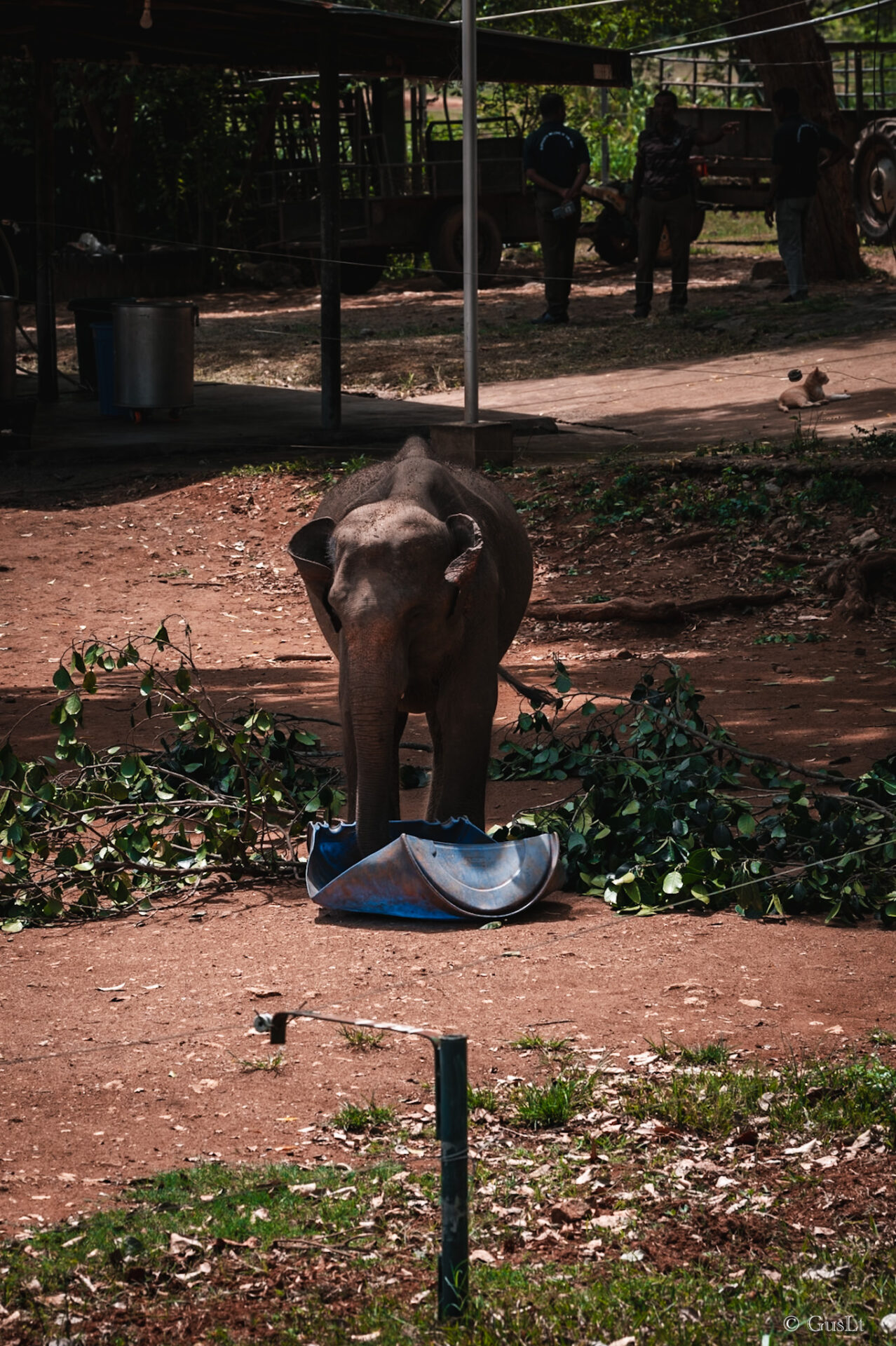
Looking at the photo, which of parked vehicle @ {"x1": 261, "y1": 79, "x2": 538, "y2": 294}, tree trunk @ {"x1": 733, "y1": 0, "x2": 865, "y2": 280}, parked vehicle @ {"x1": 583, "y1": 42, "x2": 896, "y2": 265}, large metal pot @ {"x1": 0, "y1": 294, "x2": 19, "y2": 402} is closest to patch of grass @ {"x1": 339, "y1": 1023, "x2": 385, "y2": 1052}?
large metal pot @ {"x1": 0, "y1": 294, "x2": 19, "y2": 402}

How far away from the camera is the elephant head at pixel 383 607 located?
5512 mm

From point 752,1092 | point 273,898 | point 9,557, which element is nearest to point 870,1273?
point 752,1092

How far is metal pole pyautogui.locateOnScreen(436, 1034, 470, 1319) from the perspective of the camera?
3.22m

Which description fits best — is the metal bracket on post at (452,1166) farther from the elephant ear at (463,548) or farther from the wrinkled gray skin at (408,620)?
the elephant ear at (463,548)

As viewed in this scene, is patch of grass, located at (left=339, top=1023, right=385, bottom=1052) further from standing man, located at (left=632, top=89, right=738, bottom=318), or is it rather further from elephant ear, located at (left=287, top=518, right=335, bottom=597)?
standing man, located at (left=632, top=89, right=738, bottom=318)

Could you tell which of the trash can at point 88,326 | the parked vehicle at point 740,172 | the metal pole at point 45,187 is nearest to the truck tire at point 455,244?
the parked vehicle at point 740,172

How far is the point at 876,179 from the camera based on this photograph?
26.3m

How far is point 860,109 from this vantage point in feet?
94.1

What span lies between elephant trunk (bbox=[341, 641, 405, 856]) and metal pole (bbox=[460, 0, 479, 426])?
7.25 m

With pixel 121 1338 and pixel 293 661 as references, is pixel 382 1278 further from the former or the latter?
pixel 293 661

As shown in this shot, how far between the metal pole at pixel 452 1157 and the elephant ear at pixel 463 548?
259 cm

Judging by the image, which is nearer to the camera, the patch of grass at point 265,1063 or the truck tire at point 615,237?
the patch of grass at point 265,1063

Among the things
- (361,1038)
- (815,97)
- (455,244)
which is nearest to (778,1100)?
(361,1038)

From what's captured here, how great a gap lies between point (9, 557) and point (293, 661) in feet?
11.3
